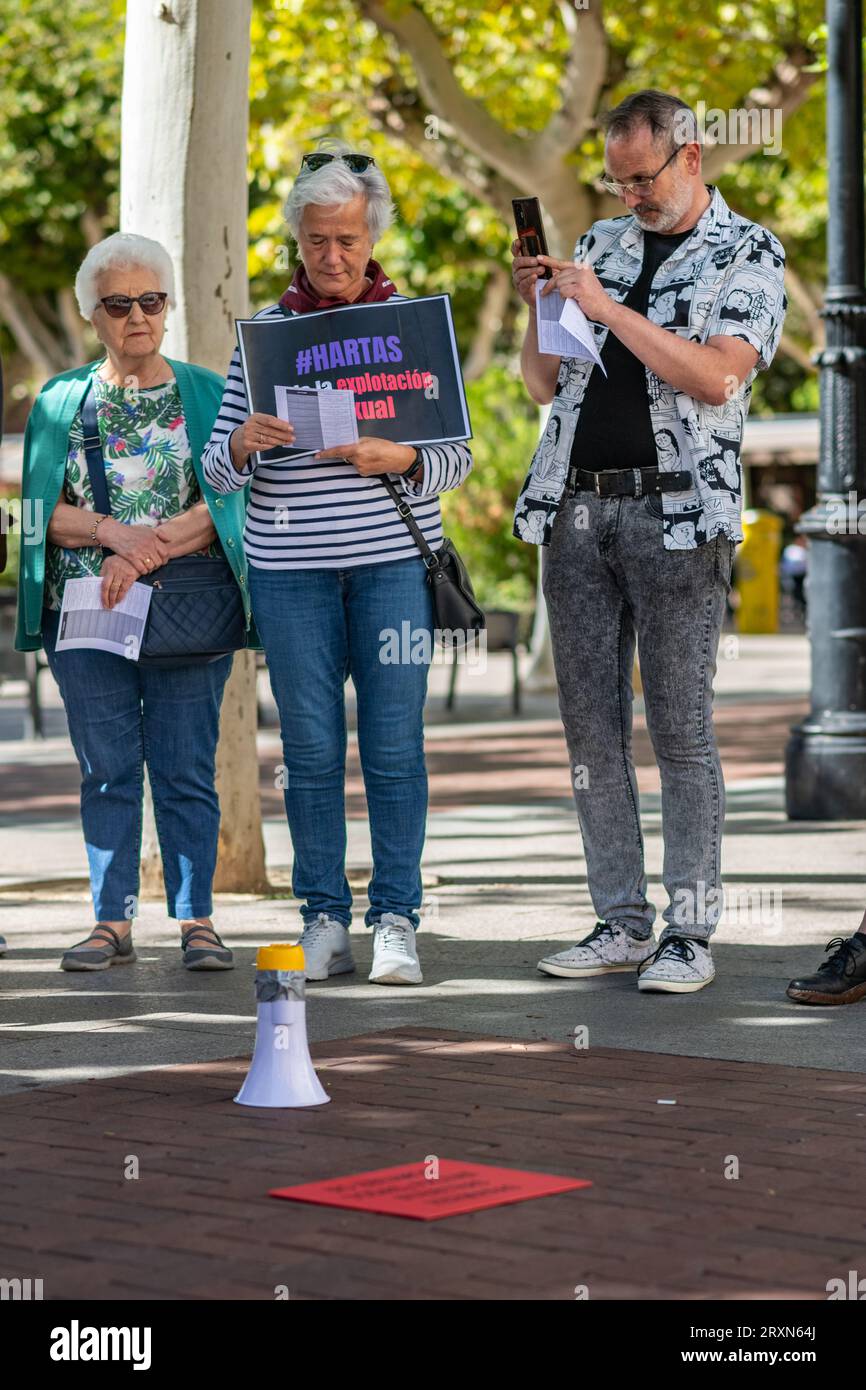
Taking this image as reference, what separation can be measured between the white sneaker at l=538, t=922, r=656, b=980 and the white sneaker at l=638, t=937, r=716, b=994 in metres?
0.18

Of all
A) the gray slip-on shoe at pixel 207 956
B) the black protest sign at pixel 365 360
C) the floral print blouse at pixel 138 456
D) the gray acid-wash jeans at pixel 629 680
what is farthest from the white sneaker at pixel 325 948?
the black protest sign at pixel 365 360

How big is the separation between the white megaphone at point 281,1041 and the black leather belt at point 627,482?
1.77 meters

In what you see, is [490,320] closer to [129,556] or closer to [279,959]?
[129,556]

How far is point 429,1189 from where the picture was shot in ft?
12.8

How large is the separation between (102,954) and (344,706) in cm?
106

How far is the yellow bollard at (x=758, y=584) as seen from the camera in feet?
98.1

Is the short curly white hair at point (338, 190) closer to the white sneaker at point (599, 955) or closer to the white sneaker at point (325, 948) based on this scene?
the white sneaker at point (325, 948)

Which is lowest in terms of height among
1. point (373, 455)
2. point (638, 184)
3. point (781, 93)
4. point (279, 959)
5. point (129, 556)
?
point (279, 959)

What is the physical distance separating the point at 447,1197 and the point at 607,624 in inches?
94.5

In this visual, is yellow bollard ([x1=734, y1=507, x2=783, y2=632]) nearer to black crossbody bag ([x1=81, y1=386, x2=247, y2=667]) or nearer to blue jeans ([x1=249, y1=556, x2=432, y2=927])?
black crossbody bag ([x1=81, y1=386, x2=247, y2=667])

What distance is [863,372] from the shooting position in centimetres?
986

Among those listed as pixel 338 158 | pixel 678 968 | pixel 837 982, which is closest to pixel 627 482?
pixel 338 158

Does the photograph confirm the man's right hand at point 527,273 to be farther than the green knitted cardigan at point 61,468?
No
